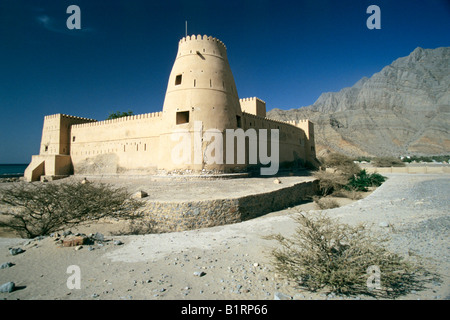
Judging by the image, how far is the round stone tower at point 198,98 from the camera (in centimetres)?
1242

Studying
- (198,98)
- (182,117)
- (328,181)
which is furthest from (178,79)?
(328,181)

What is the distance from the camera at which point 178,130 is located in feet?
41.2

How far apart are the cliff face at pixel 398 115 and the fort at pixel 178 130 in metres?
30.2

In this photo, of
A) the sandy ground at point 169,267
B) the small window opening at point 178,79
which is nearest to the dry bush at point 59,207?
the sandy ground at point 169,267

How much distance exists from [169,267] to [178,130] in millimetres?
9599

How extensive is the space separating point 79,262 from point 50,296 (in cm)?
103

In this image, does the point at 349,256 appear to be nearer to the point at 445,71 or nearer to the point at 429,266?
the point at 429,266

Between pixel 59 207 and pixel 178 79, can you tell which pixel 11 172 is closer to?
pixel 178 79

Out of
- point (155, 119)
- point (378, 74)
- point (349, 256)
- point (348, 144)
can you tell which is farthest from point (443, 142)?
point (349, 256)

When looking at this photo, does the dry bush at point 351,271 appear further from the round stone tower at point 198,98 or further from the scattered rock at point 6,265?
the round stone tower at point 198,98

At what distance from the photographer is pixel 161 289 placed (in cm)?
298

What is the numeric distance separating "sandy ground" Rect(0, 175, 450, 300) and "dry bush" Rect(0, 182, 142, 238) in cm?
173

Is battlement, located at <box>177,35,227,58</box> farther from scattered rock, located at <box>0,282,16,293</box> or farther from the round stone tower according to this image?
scattered rock, located at <box>0,282,16,293</box>

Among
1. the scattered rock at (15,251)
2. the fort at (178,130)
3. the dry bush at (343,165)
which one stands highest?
the fort at (178,130)
